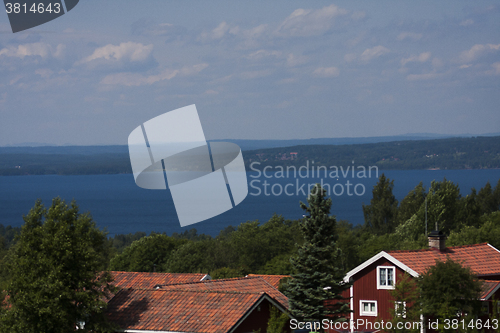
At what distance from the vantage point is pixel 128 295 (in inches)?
803

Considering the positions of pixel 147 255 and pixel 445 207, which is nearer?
pixel 147 255

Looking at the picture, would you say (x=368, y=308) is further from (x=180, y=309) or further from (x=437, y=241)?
(x=180, y=309)

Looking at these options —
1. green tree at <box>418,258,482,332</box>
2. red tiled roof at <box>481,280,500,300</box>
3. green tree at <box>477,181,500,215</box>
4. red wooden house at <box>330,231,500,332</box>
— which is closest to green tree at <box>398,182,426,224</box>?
green tree at <box>477,181,500,215</box>

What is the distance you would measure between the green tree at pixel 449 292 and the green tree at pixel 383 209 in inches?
2303

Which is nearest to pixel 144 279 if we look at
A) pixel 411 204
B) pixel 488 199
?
pixel 411 204

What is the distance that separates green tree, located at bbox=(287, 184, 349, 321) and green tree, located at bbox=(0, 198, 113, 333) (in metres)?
6.57

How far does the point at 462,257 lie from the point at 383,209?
51505mm

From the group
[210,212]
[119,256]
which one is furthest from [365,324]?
[119,256]

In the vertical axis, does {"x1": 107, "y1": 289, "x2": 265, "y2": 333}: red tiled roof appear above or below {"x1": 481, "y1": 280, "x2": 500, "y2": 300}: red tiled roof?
above

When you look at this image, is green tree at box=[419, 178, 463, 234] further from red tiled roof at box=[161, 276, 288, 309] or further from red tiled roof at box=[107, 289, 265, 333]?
red tiled roof at box=[107, 289, 265, 333]

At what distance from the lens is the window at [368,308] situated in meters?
26.5

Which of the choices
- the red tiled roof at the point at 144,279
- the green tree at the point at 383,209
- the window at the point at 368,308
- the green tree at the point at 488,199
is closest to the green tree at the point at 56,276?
the red tiled roof at the point at 144,279

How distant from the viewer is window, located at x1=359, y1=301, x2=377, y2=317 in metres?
26.5

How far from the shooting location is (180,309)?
1897 centimetres
